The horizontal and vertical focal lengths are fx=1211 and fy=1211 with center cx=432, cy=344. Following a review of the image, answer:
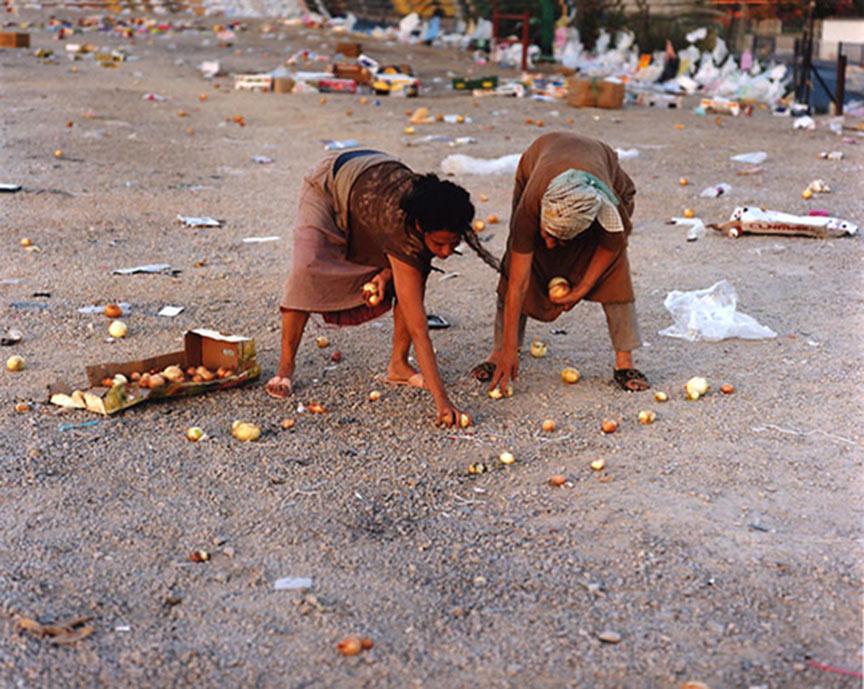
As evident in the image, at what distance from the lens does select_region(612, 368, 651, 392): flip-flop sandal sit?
518 centimetres

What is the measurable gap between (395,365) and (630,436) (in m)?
1.11

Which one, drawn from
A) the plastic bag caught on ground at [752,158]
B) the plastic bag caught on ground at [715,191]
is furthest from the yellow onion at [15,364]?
the plastic bag caught on ground at [752,158]

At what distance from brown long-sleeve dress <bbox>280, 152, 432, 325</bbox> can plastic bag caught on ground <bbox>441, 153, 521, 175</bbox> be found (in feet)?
16.8

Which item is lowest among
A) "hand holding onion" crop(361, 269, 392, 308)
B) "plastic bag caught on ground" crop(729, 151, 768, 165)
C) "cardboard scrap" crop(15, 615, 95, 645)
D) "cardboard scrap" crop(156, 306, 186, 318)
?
"cardboard scrap" crop(15, 615, 95, 645)

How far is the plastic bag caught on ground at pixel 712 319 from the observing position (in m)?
5.91

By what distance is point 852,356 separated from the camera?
5.64m

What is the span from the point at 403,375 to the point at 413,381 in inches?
2.3

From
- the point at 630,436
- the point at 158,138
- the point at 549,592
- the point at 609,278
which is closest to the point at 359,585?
the point at 549,592

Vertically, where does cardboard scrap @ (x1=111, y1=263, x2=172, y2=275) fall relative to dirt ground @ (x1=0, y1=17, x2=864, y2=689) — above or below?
above

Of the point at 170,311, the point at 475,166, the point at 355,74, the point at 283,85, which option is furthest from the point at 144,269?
the point at 355,74

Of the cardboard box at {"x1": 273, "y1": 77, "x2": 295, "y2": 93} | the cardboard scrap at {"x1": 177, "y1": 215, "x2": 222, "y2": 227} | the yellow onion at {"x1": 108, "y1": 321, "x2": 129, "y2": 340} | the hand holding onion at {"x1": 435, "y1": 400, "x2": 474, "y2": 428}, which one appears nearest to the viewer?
the hand holding onion at {"x1": 435, "y1": 400, "x2": 474, "y2": 428}

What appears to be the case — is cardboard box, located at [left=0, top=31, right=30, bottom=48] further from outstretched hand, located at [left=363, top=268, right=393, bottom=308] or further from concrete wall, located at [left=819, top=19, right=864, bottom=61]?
outstretched hand, located at [left=363, top=268, right=393, bottom=308]

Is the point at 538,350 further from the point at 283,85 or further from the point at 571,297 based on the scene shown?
the point at 283,85

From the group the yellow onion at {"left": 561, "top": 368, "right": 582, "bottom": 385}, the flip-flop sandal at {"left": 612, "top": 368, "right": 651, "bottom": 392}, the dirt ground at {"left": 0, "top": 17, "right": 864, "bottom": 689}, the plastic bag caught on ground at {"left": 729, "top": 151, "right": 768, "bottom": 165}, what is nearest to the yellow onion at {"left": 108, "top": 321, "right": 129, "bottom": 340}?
the dirt ground at {"left": 0, "top": 17, "right": 864, "bottom": 689}
